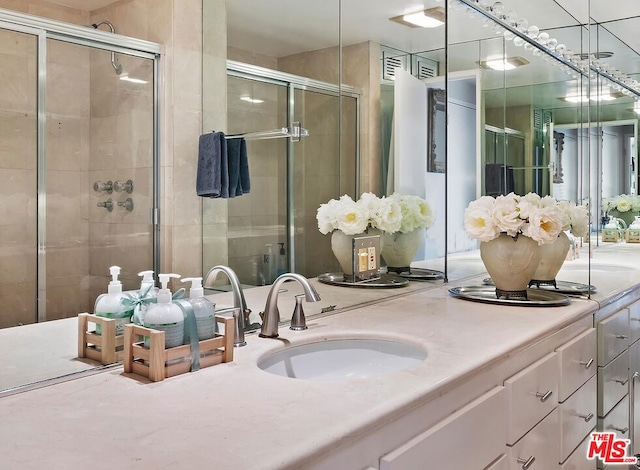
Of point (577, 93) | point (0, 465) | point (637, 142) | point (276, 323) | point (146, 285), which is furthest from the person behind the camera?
point (637, 142)

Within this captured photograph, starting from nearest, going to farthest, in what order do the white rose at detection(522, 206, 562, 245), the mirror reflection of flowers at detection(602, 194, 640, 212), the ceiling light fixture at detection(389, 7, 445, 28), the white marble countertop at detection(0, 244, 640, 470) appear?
the white marble countertop at detection(0, 244, 640, 470)
the white rose at detection(522, 206, 562, 245)
the ceiling light fixture at detection(389, 7, 445, 28)
the mirror reflection of flowers at detection(602, 194, 640, 212)

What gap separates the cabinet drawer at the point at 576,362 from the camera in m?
1.95

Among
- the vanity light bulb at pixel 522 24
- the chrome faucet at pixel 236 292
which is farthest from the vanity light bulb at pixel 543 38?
the chrome faucet at pixel 236 292

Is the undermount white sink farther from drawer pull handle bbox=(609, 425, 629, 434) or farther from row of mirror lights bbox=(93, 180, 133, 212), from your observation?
drawer pull handle bbox=(609, 425, 629, 434)

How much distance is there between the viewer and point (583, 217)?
8.91 feet

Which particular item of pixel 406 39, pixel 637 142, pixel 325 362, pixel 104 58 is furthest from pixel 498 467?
pixel 637 142

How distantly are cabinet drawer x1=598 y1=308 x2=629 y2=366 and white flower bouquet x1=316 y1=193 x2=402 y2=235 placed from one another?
90cm

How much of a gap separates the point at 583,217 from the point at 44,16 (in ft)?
7.58

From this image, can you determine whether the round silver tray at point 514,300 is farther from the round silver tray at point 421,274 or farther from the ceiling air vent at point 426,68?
the ceiling air vent at point 426,68

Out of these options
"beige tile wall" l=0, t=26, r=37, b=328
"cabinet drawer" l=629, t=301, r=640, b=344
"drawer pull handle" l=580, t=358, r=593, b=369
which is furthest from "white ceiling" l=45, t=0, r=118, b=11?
"cabinet drawer" l=629, t=301, r=640, b=344

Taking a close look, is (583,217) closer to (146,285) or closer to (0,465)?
(146,285)

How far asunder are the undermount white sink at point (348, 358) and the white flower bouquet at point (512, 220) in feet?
2.63

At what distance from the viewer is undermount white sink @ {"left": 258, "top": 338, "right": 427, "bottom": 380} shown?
5.48 feet

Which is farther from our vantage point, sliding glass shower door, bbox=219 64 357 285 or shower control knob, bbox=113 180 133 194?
sliding glass shower door, bbox=219 64 357 285
